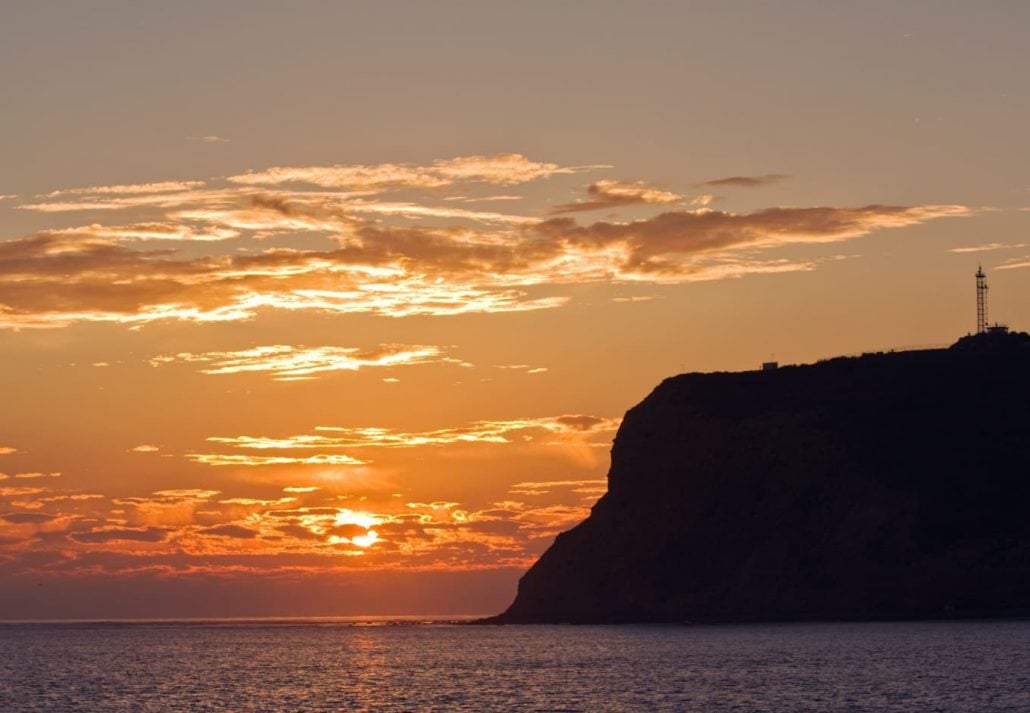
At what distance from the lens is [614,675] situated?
403 ft

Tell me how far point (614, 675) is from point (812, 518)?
63165mm

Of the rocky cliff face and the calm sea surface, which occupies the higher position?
the rocky cliff face

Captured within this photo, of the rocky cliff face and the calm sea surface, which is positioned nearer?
the calm sea surface

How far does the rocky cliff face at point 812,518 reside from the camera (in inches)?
6850

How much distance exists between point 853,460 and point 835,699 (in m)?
91.2

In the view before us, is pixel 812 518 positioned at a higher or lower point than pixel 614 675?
higher

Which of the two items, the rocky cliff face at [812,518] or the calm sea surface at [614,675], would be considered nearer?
the calm sea surface at [614,675]

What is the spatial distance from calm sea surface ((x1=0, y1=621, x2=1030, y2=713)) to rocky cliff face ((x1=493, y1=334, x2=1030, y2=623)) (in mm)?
4292

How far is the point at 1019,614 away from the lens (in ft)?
558

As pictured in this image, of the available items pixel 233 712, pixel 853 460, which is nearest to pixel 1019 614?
pixel 853 460

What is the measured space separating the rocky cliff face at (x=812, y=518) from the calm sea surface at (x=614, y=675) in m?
4.29

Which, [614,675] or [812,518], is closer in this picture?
[614,675]

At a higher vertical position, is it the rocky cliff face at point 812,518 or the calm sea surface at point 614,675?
the rocky cliff face at point 812,518

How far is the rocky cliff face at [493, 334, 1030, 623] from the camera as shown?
17400cm
